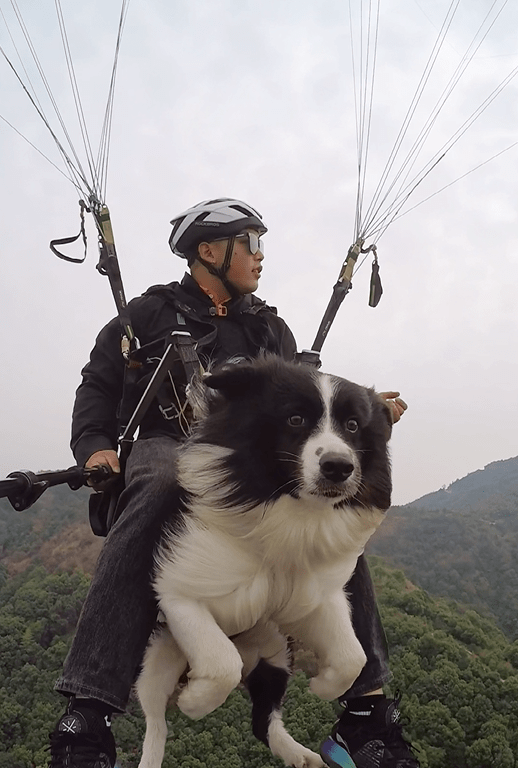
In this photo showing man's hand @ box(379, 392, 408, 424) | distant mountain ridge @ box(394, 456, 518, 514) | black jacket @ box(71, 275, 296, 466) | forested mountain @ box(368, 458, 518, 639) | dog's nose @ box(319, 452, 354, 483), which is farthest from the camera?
distant mountain ridge @ box(394, 456, 518, 514)

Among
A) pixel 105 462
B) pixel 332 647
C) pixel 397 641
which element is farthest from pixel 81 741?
pixel 397 641

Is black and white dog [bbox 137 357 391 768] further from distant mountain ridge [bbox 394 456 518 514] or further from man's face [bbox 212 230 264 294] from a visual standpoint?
distant mountain ridge [bbox 394 456 518 514]

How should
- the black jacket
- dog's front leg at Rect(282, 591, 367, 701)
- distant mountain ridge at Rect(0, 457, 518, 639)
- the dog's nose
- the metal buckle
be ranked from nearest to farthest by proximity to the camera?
the dog's nose, dog's front leg at Rect(282, 591, 367, 701), the metal buckle, the black jacket, distant mountain ridge at Rect(0, 457, 518, 639)

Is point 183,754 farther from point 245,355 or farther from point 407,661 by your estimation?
point 245,355

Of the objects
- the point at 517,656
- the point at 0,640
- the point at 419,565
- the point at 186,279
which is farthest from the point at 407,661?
the point at 0,640

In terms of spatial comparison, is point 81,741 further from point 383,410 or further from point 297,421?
point 383,410

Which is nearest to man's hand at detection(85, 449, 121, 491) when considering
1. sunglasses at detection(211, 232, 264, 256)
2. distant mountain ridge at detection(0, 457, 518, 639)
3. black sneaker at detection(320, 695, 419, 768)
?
sunglasses at detection(211, 232, 264, 256)
